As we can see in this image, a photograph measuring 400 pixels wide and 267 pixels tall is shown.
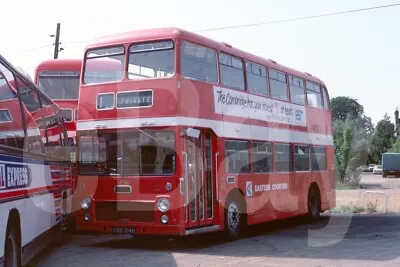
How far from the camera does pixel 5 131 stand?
27.3 ft

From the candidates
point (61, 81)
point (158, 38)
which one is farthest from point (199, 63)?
point (61, 81)

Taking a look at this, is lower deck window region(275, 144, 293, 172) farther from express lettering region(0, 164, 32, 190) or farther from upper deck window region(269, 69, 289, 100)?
express lettering region(0, 164, 32, 190)

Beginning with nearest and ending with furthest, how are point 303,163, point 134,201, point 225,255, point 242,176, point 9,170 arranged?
1. point 9,170
2. point 225,255
3. point 134,201
4. point 242,176
5. point 303,163

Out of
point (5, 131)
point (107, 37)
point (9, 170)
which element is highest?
point (107, 37)

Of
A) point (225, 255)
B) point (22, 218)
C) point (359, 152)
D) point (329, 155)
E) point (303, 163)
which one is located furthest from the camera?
point (359, 152)

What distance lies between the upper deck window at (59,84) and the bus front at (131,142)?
467cm

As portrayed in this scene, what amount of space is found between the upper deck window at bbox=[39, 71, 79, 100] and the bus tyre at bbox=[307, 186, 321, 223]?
7691 mm

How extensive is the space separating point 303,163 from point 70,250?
27.0 feet

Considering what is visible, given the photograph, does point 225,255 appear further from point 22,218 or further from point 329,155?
point 329,155

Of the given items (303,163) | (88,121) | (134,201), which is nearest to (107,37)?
(88,121)

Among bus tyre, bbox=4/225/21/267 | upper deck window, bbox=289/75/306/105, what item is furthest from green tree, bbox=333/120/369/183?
bus tyre, bbox=4/225/21/267

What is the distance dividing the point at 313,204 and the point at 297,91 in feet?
12.4

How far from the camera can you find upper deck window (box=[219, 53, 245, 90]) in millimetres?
14502

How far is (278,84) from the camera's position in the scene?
17297 mm
